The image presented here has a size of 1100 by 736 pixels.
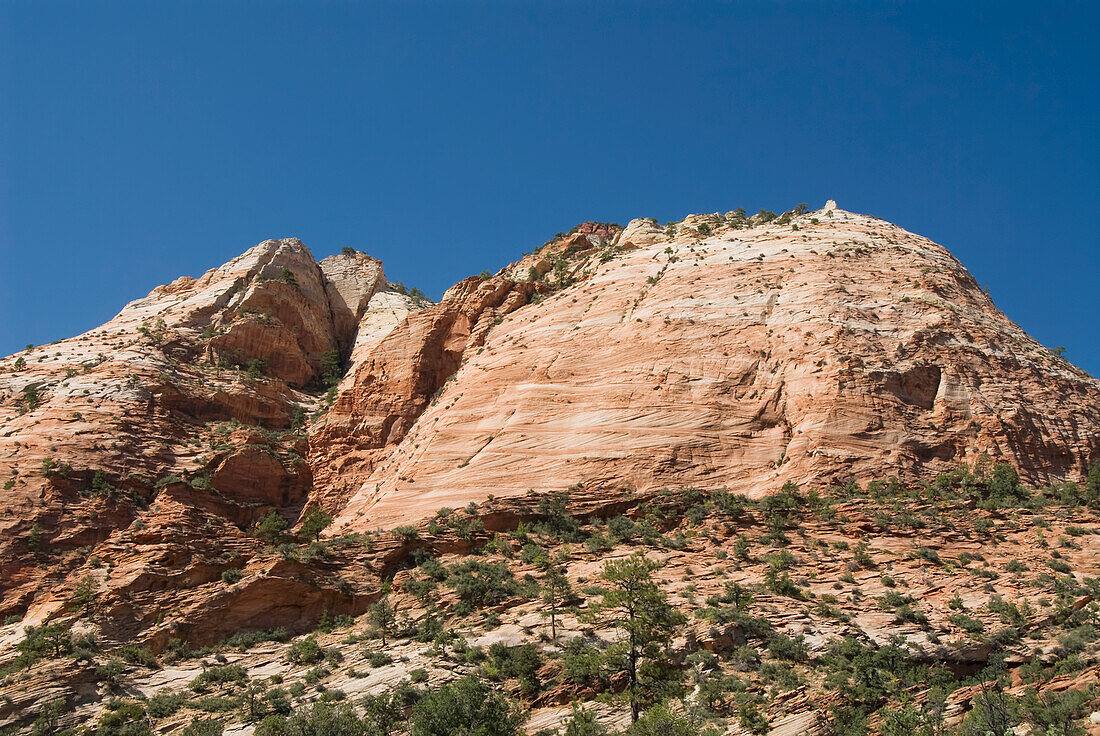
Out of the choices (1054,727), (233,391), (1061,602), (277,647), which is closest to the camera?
(1054,727)

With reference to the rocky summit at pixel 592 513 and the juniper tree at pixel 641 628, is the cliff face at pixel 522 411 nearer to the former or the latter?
the rocky summit at pixel 592 513

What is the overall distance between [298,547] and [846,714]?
65.4 ft

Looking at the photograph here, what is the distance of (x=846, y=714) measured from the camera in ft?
70.2

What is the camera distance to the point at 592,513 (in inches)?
1297

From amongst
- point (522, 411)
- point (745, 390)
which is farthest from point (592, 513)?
point (745, 390)

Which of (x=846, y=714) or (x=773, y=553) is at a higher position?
(x=773, y=553)

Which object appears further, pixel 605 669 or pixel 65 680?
pixel 65 680

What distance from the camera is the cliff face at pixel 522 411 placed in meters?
32.5

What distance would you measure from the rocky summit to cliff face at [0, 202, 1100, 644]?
16 cm

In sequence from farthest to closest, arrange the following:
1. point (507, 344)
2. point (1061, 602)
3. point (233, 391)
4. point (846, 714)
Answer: point (233, 391) → point (507, 344) → point (1061, 602) → point (846, 714)

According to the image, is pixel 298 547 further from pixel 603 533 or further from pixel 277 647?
pixel 603 533

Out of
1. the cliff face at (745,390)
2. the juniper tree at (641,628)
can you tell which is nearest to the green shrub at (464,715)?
the juniper tree at (641,628)

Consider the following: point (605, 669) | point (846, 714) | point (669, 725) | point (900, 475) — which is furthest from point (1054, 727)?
point (900, 475)

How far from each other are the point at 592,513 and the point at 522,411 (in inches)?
290
